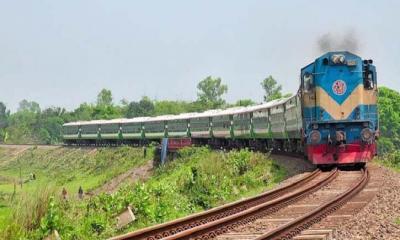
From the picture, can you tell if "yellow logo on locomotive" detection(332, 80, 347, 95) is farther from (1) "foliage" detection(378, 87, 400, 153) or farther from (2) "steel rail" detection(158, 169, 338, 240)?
(1) "foliage" detection(378, 87, 400, 153)

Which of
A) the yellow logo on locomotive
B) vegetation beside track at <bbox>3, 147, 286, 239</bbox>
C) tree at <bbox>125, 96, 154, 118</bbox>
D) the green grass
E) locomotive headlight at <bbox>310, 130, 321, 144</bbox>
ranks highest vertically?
tree at <bbox>125, 96, 154, 118</bbox>

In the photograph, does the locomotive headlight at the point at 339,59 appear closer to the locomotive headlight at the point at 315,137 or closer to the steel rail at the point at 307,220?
the locomotive headlight at the point at 315,137

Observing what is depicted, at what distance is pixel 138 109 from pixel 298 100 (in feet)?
398

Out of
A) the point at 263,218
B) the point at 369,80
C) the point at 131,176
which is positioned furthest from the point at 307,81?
the point at 131,176

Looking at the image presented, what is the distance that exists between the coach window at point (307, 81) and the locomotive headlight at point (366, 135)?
241cm

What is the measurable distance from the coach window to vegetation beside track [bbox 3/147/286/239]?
314 cm

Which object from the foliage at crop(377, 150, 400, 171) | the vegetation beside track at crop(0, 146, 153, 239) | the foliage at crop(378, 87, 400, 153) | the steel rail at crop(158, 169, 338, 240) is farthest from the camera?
the foliage at crop(378, 87, 400, 153)

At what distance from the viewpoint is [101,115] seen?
121875 mm

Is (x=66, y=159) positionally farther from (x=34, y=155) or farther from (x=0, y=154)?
(x=0, y=154)

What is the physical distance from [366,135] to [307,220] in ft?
32.3

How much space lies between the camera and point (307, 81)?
810 inches

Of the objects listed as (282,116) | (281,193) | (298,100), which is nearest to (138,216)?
(281,193)

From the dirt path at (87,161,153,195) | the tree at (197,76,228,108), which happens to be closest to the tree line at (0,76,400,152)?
the tree at (197,76,228,108)

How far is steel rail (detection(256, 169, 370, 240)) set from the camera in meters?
9.02
